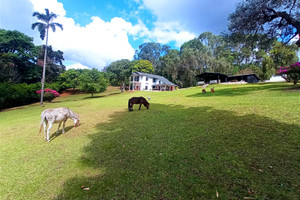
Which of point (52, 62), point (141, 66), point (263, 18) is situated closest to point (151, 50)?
point (141, 66)

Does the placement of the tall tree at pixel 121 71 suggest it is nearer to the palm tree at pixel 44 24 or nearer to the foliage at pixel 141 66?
the foliage at pixel 141 66

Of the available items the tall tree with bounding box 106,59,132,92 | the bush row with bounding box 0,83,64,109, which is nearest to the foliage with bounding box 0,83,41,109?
the bush row with bounding box 0,83,64,109

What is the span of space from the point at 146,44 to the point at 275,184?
84546 millimetres

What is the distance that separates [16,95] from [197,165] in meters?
35.1

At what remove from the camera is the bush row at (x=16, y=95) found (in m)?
23.5

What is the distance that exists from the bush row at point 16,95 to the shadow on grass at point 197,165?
29.8 metres

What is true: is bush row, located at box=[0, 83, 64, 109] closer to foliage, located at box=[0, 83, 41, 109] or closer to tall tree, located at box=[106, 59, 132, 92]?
foliage, located at box=[0, 83, 41, 109]

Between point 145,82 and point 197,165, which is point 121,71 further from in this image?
point 197,165

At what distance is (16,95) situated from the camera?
25.4 m

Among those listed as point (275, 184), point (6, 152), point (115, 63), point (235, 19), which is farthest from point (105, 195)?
point (115, 63)

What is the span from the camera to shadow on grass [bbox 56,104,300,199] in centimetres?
261

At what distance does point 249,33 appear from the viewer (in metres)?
14.9

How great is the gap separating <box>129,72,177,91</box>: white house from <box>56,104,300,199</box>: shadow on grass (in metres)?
39.7

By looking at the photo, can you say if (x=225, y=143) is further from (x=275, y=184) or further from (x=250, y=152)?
(x=275, y=184)
